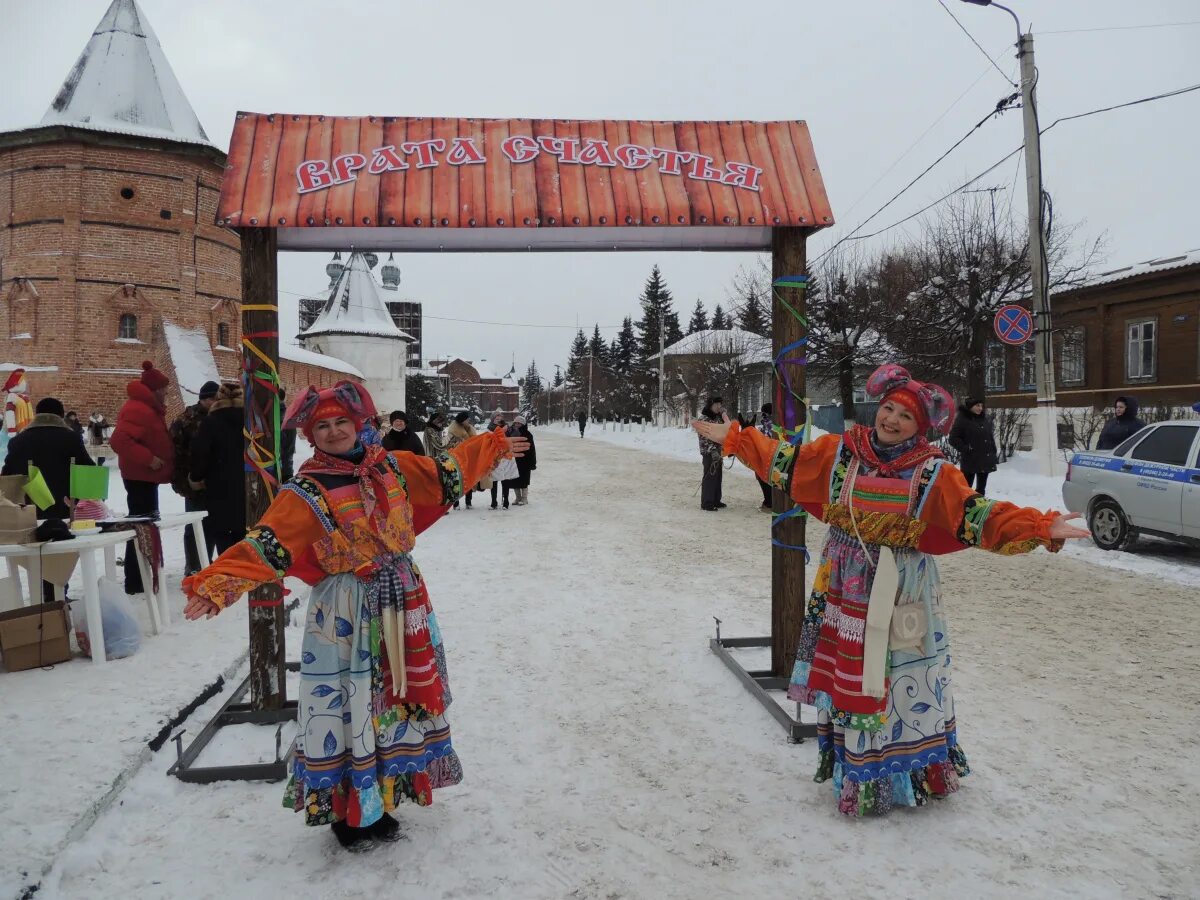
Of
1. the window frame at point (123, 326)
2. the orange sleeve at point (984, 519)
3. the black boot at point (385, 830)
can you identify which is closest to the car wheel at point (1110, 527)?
the orange sleeve at point (984, 519)

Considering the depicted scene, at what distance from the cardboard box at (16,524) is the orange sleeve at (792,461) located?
4692mm

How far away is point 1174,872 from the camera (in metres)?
2.89

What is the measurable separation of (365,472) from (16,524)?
140 inches

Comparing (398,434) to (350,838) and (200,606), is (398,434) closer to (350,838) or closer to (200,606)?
(350,838)

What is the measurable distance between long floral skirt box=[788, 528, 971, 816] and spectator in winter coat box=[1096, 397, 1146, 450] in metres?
8.13

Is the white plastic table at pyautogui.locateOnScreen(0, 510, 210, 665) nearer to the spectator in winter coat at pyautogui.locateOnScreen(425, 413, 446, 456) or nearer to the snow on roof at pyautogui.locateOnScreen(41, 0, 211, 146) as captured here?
the spectator in winter coat at pyautogui.locateOnScreen(425, 413, 446, 456)

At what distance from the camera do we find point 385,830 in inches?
124

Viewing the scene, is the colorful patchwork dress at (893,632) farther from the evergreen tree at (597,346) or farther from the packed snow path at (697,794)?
the evergreen tree at (597,346)

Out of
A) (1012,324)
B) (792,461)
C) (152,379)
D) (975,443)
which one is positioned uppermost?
(1012,324)

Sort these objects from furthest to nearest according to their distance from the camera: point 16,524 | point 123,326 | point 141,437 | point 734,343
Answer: point 734,343 → point 123,326 → point 141,437 → point 16,524

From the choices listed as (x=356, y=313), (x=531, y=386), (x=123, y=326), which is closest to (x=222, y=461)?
(x=123, y=326)

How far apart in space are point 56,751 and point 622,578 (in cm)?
517

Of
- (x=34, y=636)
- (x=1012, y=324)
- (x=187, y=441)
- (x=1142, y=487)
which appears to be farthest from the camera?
(x=1012, y=324)

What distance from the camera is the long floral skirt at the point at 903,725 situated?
10.7 ft
